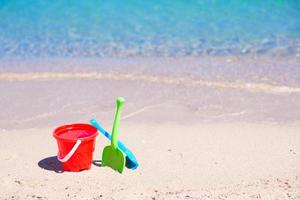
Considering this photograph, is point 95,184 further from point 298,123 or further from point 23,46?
point 23,46

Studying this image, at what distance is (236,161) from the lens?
451 centimetres

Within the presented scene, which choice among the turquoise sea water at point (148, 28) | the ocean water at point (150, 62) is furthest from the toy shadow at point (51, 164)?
the turquoise sea water at point (148, 28)

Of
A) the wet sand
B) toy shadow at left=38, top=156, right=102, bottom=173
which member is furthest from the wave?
toy shadow at left=38, top=156, right=102, bottom=173

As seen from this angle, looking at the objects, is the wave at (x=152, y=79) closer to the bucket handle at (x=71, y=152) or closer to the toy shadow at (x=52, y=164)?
the toy shadow at (x=52, y=164)

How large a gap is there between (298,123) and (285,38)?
4.62 m

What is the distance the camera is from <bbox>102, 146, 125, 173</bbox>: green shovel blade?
4.32m

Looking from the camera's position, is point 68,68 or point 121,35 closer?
point 68,68

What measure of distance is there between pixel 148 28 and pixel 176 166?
661 centimetres

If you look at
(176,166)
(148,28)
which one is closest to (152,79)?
(176,166)

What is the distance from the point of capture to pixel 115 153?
438 cm

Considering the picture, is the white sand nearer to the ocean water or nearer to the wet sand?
the wet sand

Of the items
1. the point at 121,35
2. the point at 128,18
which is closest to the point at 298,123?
the point at 121,35

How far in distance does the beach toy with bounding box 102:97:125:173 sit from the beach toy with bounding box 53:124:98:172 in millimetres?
125

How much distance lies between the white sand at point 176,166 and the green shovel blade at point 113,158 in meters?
0.06
